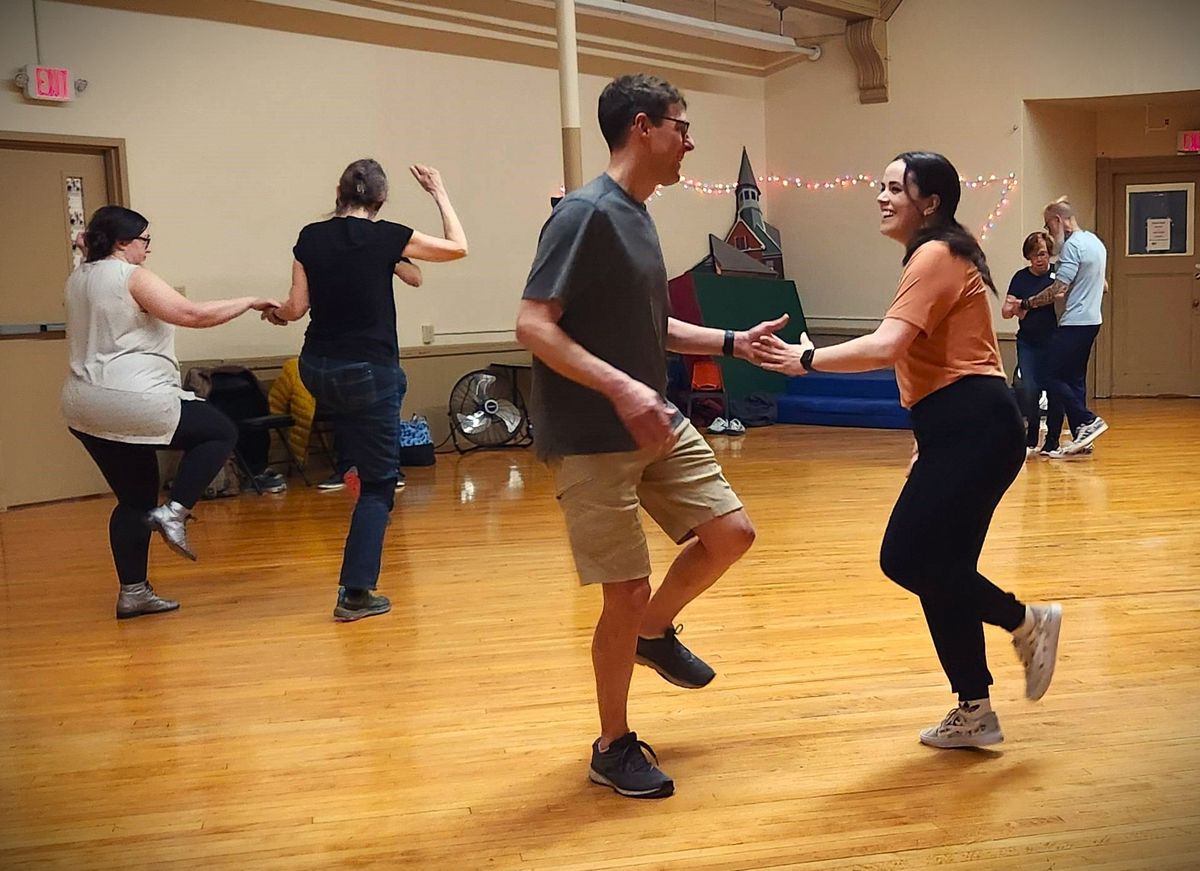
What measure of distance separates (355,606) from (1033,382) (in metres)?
4.79

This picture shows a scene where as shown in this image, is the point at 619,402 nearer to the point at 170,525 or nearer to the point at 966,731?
the point at 966,731

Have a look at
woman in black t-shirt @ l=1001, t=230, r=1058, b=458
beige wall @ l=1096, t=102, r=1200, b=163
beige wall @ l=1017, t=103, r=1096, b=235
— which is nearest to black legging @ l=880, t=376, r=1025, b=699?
woman in black t-shirt @ l=1001, t=230, r=1058, b=458

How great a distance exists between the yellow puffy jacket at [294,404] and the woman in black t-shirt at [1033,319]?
4213 mm

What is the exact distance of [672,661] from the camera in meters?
2.87

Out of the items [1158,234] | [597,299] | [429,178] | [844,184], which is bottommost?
[597,299]

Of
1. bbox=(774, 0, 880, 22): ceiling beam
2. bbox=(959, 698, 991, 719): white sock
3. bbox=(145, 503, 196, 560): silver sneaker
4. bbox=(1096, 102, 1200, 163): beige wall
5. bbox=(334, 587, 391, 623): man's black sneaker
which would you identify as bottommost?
bbox=(334, 587, 391, 623): man's black sneaker

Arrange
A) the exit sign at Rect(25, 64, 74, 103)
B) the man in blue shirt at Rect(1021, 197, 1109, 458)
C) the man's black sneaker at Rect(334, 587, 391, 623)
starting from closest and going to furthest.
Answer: the man's black sneaker at Rect(334, 587, 391, 623), the exit sign at Rect(25, 64, 74, 103), the man in blue shirt at Rect(1021, 197, 1109, 458)

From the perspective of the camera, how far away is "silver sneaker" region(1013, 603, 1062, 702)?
2.86 metres

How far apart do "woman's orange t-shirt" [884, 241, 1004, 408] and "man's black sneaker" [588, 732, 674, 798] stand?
988mm

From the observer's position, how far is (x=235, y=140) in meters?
7.66

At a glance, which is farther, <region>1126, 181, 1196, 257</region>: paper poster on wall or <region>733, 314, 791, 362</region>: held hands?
<region>1126, 181, 1196, 257</region>: paper poster on wall

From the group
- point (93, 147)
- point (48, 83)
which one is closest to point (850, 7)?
point (93, 147)

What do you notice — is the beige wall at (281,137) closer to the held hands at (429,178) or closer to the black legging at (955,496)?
the held hands at (429,178)

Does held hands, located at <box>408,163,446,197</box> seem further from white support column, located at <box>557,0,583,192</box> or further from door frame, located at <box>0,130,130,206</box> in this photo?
door frame, located at <box>0,130,130,206</box>
